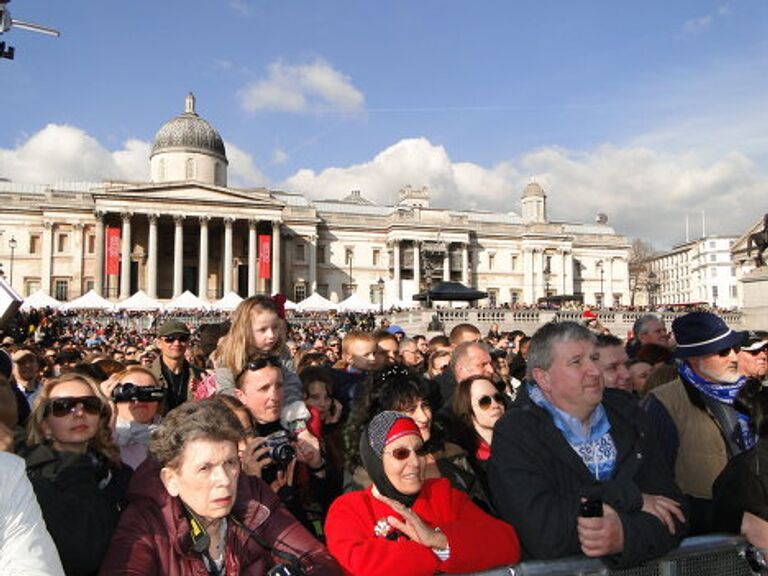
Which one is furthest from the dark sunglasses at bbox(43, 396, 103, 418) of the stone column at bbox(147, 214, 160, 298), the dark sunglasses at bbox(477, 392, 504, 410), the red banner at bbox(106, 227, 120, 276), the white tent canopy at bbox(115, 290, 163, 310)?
the stone column at bbox(147, 214, 160, 298)

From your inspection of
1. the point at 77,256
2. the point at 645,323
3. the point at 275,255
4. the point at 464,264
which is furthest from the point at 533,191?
the point at 645,323

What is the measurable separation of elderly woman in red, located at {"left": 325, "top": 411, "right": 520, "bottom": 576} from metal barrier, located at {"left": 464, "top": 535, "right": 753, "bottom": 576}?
1.25 ft

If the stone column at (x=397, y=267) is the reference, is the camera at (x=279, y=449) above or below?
below

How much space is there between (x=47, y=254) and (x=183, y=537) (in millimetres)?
59594

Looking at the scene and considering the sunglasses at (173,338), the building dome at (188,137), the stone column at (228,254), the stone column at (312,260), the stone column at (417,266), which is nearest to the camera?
the sunglasses at (173,338)

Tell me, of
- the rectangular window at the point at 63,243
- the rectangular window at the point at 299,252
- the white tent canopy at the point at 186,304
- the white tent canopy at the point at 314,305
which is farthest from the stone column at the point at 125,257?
the white tent canopy at the point at 314,305

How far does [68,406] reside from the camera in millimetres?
3881

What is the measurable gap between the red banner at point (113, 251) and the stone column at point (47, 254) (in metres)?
6.00

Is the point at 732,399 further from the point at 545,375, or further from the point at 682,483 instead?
the point at 545,375

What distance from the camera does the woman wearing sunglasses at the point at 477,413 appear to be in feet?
16.5

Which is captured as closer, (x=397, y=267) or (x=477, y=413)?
(x=477, y=413)

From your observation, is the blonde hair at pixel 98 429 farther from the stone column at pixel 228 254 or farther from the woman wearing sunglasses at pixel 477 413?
the stone column at pixel 228 254

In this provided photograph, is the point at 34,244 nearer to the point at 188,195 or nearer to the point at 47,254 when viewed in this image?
the point at 47,254

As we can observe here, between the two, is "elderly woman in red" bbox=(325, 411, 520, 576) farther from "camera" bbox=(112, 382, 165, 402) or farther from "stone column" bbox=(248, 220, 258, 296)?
"stone column" bbox=(248, 220, 258, 296)
